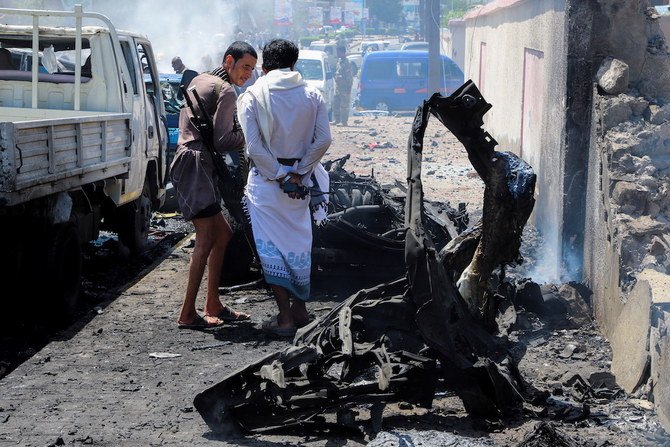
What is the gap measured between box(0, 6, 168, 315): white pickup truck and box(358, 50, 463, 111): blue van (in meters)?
19.8

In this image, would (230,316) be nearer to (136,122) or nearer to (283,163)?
(283,163)

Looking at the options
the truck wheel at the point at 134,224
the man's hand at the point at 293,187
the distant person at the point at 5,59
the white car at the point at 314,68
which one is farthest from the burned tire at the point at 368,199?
the white car at the point at 314,68

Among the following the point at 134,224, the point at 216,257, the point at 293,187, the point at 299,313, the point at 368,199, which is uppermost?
the point at 293,187

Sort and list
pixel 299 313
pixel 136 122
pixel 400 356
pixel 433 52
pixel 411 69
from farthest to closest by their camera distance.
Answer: pixel 411 69
pixel 433 52
pixel 136 122
pixel 299 313
pixel 400 356

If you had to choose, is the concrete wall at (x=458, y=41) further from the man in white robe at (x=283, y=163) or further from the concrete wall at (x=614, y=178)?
the man in white robe at (x=283, y=163)

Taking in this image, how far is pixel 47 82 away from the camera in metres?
8.52

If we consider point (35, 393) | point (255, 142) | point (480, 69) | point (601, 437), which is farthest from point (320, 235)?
point (480, 69)

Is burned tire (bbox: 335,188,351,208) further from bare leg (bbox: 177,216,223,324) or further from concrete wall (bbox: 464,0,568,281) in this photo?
bare leg (bbox: 177,216,223,324)

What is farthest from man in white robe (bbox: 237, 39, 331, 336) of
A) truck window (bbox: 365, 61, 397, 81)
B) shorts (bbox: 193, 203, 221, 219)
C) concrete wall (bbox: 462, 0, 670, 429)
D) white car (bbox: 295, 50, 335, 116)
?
truck window (bbox: 365, 61, 397, 81)

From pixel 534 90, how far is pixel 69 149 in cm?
677

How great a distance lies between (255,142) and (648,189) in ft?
8.24

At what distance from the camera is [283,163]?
6.07 meters

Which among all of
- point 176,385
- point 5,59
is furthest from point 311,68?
point 176,385

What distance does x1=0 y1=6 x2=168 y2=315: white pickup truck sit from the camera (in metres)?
6.30
